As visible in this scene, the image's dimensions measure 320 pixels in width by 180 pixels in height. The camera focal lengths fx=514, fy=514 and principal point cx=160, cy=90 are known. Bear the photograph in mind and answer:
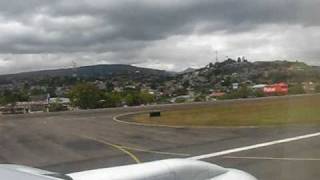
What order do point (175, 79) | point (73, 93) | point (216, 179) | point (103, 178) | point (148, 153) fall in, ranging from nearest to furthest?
1. point (103, 178)
2. point (216, 179)
3. point (148, 153)
4. point (175, 79)
5. point (73, 93)

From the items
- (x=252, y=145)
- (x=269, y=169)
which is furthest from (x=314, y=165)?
(x=252, y=145)

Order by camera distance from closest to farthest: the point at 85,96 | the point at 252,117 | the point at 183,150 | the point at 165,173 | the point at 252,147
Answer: the point at 165,173 < the point at 252,147 < the point at 183,150 < the point at 252,117 < the point at 85,96

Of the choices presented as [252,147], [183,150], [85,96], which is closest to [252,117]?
[252,147]

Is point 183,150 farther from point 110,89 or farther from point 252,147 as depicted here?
point 110,89

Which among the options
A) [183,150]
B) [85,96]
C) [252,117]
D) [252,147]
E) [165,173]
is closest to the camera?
[165,173]

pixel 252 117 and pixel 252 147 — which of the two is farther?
pixel 252 117

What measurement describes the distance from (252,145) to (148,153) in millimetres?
3385

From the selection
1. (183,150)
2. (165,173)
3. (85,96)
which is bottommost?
(183,150)

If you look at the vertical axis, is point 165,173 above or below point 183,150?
above

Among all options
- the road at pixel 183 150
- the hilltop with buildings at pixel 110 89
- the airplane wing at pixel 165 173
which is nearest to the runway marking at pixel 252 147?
the road at pixel 183 150

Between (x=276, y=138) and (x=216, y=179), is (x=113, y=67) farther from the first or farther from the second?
(x=216, y=179)

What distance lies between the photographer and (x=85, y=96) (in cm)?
7112

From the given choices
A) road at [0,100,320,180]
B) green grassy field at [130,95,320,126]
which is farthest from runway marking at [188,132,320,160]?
green grassy field at [130,95,320,126]

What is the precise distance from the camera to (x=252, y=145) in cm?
1645
